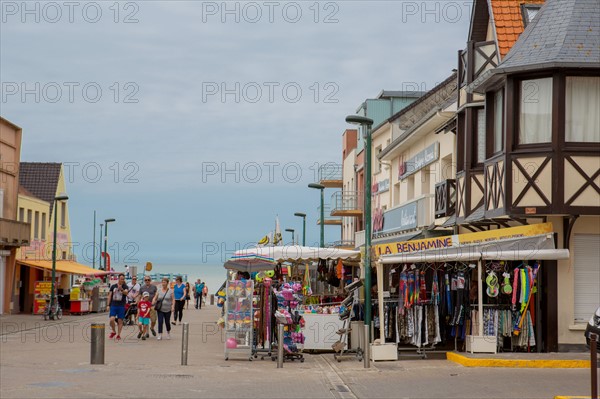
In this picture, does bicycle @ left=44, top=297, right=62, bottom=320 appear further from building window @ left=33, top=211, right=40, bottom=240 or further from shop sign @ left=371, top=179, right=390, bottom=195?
shop sign @ left=371, top=179, right=390, bottom=195

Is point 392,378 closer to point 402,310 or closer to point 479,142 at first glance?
point 402,310

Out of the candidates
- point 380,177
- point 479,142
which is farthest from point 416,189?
point 479,142

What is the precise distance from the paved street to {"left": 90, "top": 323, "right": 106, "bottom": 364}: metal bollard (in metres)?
0.24

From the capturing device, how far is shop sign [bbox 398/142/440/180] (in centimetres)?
3397

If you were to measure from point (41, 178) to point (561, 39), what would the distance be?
156 feet

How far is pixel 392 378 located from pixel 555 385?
296 centimetres

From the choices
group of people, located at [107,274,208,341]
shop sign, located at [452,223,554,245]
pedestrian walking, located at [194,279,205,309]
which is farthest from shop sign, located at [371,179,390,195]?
shop sign, located at [452,223,554,245]

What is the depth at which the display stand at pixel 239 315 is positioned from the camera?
22.2 meters

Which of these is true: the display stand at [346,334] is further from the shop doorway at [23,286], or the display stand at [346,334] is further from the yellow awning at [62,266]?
the shop doorway at [23,286]

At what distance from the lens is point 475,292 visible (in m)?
22.5

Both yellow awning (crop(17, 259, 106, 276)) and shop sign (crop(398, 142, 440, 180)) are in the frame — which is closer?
shop sign (crop(398, 142, 440, 180))

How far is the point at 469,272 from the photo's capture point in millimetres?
22812

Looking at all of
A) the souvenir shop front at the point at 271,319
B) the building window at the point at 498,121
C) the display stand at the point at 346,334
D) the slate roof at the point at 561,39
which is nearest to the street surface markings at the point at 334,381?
the display stand at the point at 346,334

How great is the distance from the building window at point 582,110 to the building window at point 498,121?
1.89 metres
